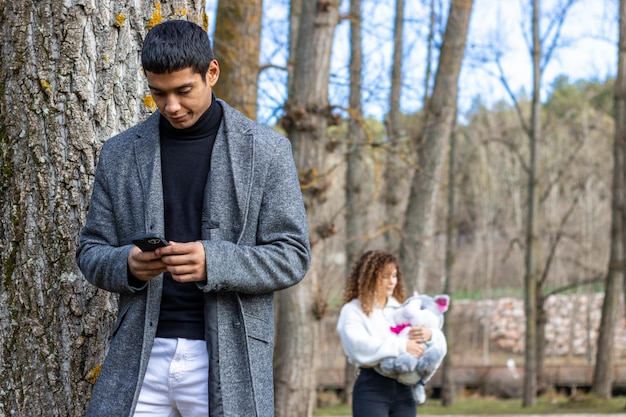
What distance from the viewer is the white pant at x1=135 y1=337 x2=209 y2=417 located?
2744mm

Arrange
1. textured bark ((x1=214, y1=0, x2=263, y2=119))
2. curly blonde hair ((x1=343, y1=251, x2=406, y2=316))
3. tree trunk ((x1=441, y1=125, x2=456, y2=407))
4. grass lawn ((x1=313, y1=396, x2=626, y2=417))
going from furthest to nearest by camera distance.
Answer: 1. tree trunk ((x1=441, y1=125, x2=456, y2=407))
2. grass lawn ((x1=313, y1=396, x2=626, y2=417))
3. textured bark ((x1=214, y1=0, x2=263, y2=119))
4. curly blonde hair ((x1=343, y1=251, x2=406, y2=316))

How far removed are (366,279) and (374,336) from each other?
1.34 ft

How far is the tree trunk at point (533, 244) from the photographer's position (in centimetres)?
1865

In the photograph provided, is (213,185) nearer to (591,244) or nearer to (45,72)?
(45,72)

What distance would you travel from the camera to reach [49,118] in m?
3.64

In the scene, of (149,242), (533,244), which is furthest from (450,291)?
(149,242)

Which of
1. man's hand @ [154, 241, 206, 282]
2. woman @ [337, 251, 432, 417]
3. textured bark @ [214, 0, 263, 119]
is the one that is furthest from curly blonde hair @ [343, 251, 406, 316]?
man's hand @ [154, 241, 206, 282]

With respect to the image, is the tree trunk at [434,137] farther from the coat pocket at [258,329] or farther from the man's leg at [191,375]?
the man's leg at [191,375]

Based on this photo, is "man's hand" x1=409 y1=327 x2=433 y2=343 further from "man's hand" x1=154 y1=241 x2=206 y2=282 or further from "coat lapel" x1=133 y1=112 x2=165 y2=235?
"man's hand" x1=154 y1=241 x2=206 y2=282

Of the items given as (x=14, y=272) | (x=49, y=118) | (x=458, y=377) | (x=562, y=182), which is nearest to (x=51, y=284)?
(x=14, y=272)

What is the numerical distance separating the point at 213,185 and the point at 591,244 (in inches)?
1057

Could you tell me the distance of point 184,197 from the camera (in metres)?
2.87

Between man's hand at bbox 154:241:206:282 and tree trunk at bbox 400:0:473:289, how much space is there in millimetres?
10405

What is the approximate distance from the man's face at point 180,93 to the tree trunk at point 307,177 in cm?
603
